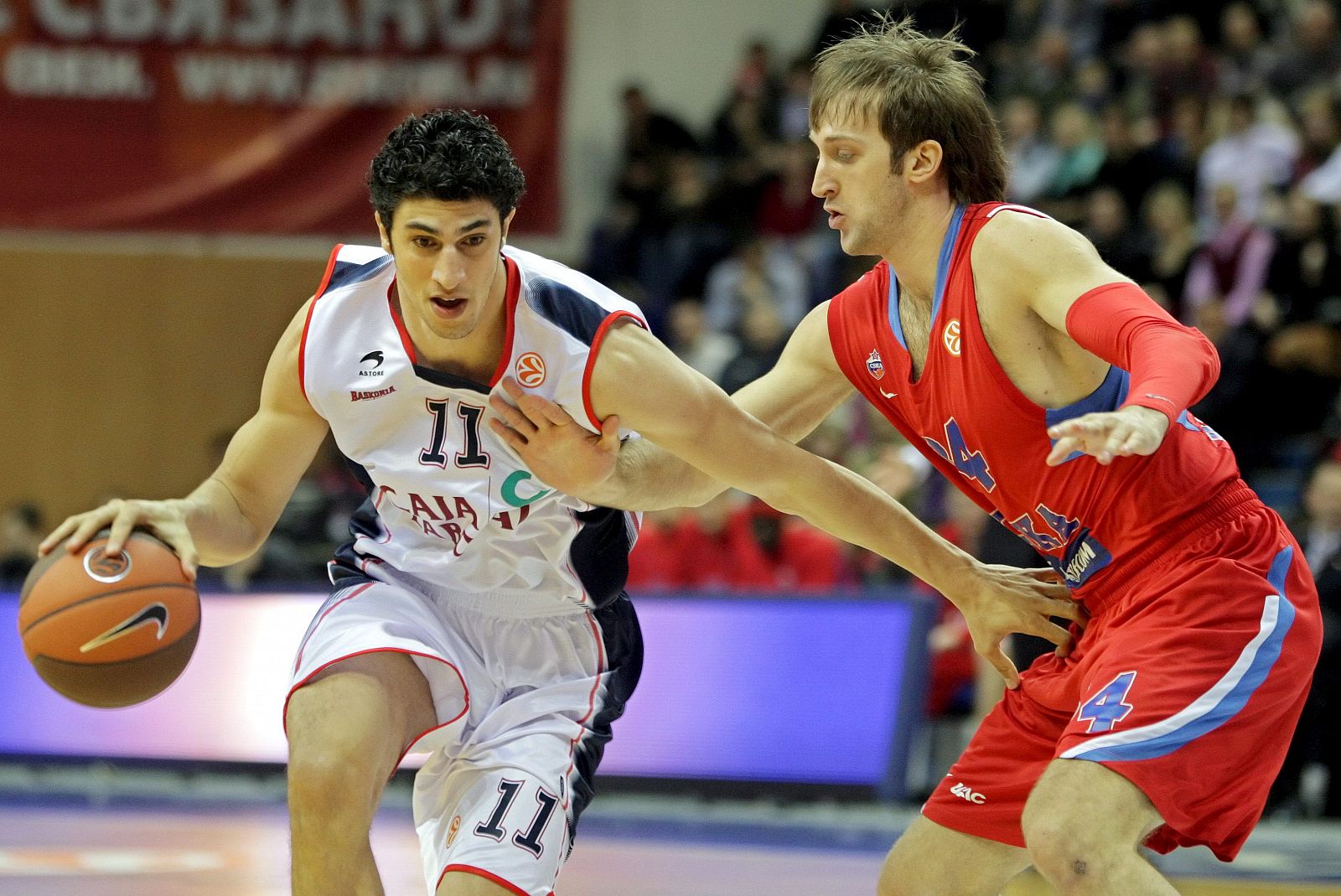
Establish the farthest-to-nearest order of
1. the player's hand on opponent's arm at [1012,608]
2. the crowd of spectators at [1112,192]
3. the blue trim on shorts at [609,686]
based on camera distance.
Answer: the crowd of spectators at [1112,192] < the blue trim on shorts at [609,686] < the player's hand on opponent's arm at [1012,608]

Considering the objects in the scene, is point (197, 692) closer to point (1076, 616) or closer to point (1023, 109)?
point (1076, 616)

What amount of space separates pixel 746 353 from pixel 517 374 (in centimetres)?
816

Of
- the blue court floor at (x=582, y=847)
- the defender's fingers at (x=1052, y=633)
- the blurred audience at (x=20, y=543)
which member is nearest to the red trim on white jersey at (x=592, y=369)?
the defender's fingers at (x=1052, y=633)

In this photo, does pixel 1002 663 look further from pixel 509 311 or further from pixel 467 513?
pixel 509 311

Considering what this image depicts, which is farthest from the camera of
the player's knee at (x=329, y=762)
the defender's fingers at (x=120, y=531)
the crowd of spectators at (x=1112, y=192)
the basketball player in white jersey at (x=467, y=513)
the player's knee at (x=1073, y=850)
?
the crowd of spectators at (x=1112, y=192)

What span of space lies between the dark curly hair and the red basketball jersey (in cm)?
99

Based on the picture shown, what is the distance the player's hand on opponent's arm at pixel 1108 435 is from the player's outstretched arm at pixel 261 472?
1.87 m

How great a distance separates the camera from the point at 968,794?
407 cm

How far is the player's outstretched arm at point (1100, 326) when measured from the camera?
3.20m

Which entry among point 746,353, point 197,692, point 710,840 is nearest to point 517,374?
point 710,840

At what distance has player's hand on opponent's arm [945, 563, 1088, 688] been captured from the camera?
414 cm

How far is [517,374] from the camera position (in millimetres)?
4117

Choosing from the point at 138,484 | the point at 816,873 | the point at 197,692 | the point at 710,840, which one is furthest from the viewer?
the point at 138,484

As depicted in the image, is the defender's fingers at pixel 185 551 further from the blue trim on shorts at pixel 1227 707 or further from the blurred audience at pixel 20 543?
the blurred audience at pixel 20 543
